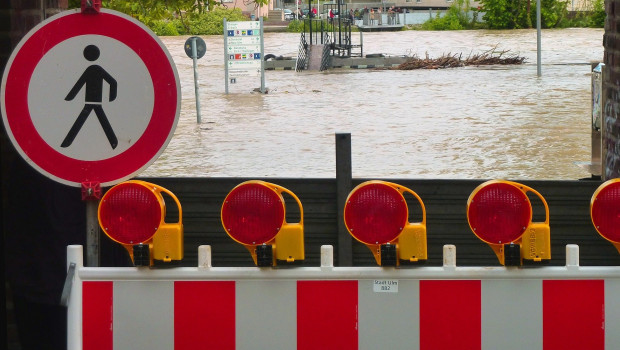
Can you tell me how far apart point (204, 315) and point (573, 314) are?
3.15 ft

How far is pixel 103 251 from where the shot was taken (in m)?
3.84

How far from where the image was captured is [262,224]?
9.52 ft

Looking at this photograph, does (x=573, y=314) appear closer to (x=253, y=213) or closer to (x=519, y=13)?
(x=253, y=213)

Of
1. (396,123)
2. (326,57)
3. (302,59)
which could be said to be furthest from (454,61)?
(396,123)

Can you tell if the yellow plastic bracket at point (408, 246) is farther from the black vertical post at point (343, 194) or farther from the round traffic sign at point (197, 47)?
the round traffic sign at point (197, 47)

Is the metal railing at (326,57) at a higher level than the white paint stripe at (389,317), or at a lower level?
higher

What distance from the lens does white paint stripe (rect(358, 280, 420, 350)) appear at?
2.87 meters

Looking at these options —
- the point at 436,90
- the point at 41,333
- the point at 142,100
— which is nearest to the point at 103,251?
the point at 41,333

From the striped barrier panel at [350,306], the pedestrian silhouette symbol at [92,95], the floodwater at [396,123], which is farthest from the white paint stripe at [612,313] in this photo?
the floodwater at [396,123]

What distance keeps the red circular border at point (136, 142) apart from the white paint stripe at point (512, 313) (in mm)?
1062

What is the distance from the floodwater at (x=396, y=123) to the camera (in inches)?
549

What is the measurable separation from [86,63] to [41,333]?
1.25 meters

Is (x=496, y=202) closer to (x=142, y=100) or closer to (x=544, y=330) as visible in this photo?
(x=544, y=330)

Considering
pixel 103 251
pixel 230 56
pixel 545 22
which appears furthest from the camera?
pixel 545 22
